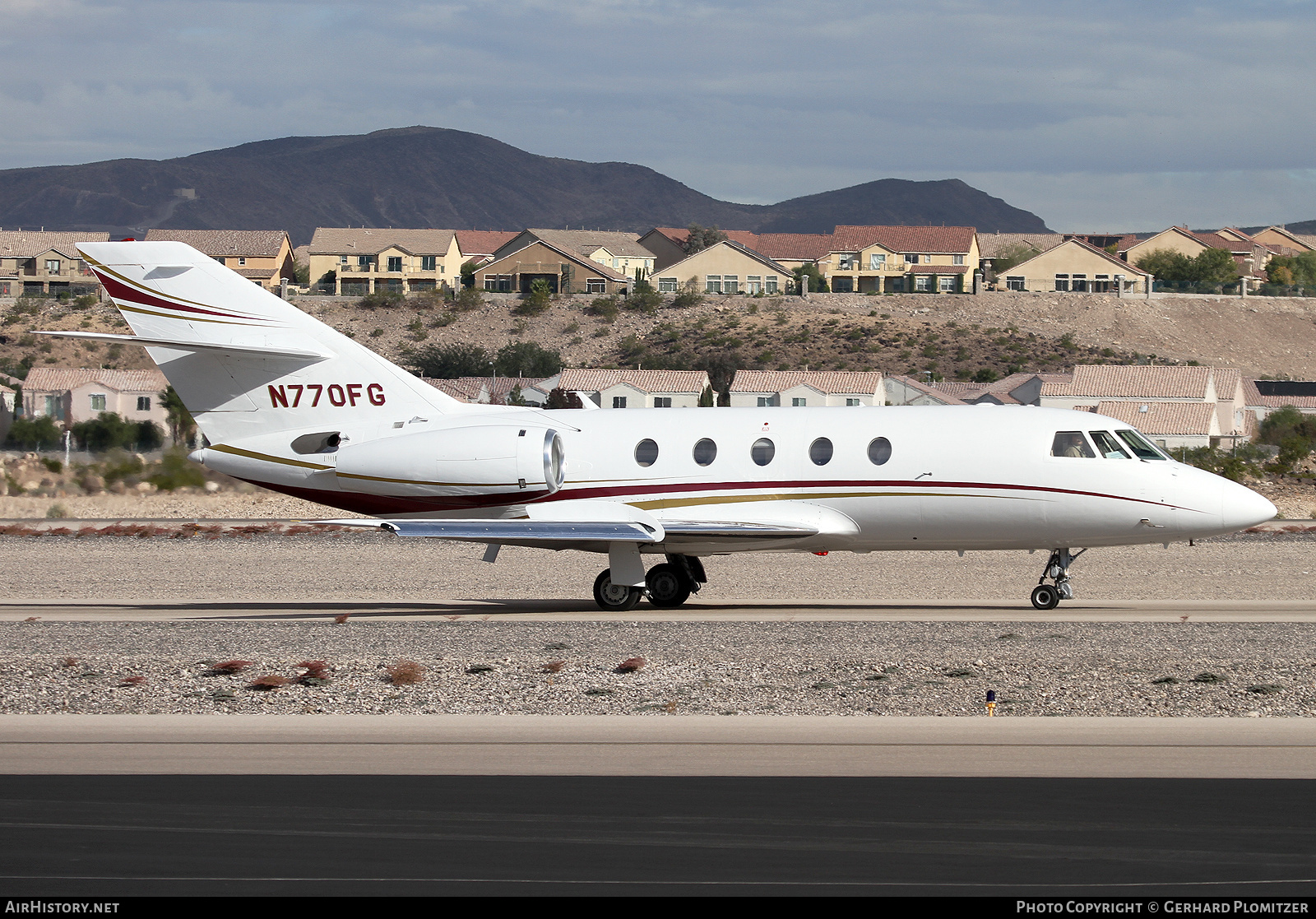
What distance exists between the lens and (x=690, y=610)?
2133cm

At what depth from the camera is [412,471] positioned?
21219 mm

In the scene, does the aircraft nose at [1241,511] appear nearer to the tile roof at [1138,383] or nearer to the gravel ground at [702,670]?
the gravel ground at [702,670]

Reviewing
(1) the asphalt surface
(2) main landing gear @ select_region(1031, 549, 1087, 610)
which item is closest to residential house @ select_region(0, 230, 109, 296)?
(2) main landing gear @ select_region(1031, 549, 1087, 610)

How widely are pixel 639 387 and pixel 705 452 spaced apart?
54.8 meters

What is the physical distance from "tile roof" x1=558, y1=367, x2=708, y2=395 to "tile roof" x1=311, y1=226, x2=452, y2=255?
184ft

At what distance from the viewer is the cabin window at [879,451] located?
20516 millimetres

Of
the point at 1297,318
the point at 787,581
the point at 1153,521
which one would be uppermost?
the point at 1297,318

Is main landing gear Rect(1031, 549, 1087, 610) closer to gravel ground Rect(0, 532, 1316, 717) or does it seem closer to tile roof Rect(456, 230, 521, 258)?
gravel ground Rect(0, 532, 1316, 717)

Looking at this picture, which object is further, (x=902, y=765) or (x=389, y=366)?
(x=389, y=366)

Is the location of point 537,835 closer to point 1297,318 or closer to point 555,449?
point 555,449

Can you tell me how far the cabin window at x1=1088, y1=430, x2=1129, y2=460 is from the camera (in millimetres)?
20203

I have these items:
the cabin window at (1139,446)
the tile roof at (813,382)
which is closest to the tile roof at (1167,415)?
the tile roof at (813,382)

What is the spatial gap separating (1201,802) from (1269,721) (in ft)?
11.6

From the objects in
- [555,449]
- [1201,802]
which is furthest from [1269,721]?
[555,449]
